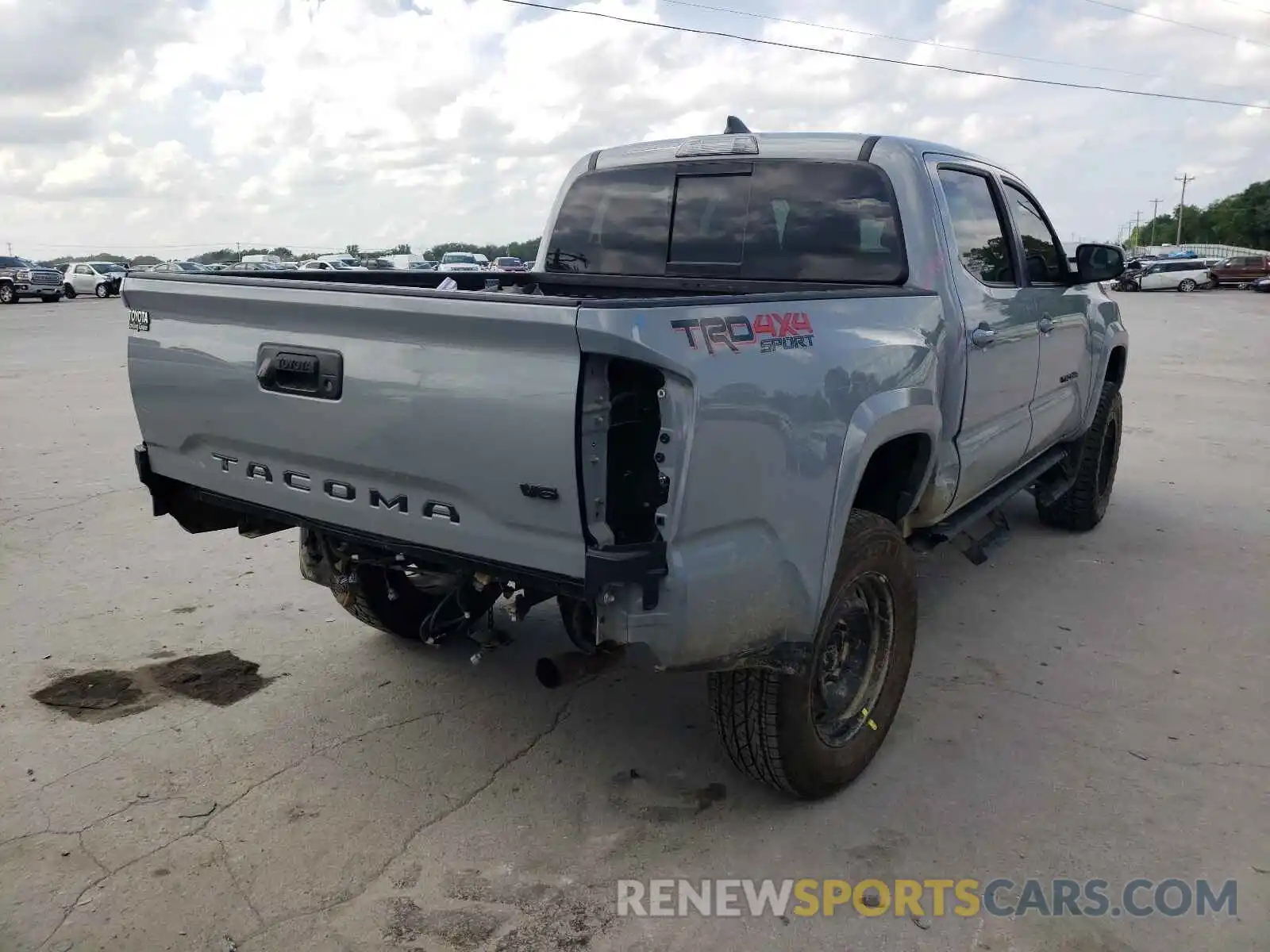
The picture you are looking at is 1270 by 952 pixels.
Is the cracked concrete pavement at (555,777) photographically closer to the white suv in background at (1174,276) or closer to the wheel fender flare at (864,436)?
the wheel fender flare at (864,436)

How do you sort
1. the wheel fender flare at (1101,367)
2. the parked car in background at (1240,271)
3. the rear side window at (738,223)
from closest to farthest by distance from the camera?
1. the rear side window at (738,223)
2. the wheel fender flare at (1101,367)
3. the parked car in background at (1240,271)

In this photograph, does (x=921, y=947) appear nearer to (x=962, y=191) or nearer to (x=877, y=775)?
(x=877, y=775)

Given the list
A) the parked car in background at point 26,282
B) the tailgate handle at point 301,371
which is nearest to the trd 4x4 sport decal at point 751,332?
the tailgate handle at point 301,371

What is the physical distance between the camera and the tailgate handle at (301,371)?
2809 millimetres

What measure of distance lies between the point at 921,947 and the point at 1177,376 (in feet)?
44.1

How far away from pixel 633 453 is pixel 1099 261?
3.59m

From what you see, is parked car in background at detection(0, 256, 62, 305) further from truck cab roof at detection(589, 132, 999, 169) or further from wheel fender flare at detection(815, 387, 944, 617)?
wheel fender flare at detection(815, 387, 944, 617)

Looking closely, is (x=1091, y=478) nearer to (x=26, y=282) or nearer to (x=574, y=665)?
(x=574, y=665)

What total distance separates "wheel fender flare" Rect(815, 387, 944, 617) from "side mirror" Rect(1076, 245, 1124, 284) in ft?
6.96

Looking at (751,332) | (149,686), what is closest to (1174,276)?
(751,332)

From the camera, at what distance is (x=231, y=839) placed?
118 inches

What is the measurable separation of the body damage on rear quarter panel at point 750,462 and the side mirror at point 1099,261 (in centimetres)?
257

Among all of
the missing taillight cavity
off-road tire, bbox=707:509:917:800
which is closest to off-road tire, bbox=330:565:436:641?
off-road tire, bbox=707:509:917:800

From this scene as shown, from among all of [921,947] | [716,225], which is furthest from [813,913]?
[716,225]
